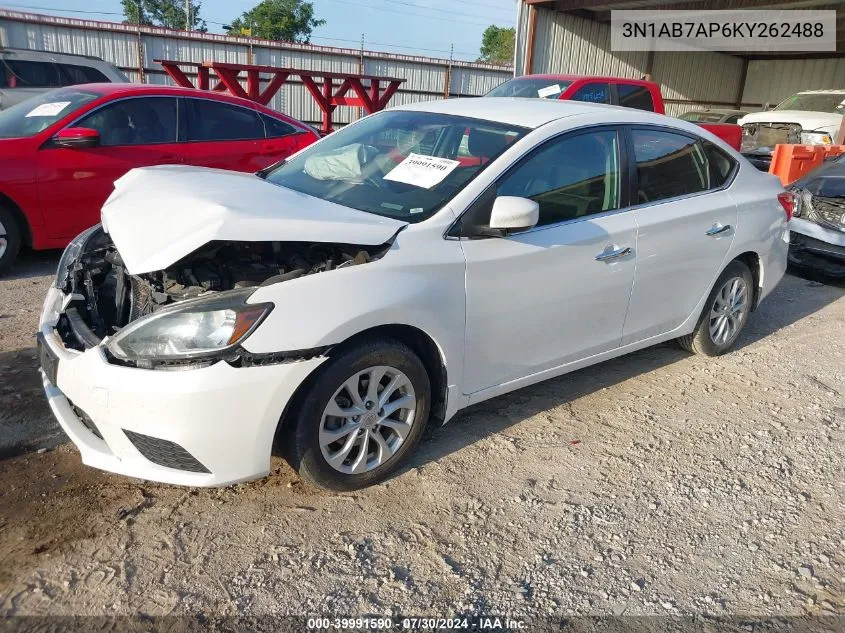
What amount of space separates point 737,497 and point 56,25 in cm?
1740

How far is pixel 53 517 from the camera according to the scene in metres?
2.80

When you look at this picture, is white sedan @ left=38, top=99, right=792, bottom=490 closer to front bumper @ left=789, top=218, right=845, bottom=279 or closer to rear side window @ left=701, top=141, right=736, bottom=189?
rear side window @ left=701, top=141, right=736, bottom=189

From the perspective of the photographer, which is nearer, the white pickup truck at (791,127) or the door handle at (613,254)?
the door handle at (613,254)

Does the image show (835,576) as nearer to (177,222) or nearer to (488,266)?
(488,266)

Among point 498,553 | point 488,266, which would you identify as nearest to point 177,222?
point 488,266

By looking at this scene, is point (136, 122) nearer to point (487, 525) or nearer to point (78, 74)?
point (487, 525)

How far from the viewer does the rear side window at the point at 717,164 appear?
4.49 meters

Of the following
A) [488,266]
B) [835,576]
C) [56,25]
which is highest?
[56,25]

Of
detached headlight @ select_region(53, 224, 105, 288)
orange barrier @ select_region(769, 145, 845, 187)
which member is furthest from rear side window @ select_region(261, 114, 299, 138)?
orange barrier @ select_region(769, 145, 845, 187)

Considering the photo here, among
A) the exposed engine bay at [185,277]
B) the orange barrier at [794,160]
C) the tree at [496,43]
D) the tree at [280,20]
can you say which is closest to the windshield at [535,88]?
the orange barrier at [794,160]

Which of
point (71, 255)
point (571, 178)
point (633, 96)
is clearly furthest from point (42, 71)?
point (571, 178)

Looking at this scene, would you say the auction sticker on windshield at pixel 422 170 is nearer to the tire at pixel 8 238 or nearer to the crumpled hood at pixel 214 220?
the crumpled hood at pixel 214 220

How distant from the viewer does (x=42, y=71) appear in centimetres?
1082

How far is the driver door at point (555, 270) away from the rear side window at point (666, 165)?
19 cm
